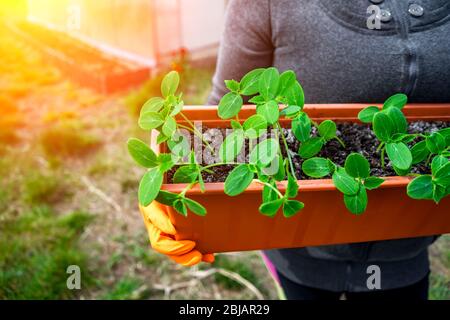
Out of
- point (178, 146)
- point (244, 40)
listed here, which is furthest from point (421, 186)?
point (244, 40)

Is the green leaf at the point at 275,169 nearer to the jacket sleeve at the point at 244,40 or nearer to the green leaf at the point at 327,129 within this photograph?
the green leaf at the point at 327,129

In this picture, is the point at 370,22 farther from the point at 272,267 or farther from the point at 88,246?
the point at 88,246

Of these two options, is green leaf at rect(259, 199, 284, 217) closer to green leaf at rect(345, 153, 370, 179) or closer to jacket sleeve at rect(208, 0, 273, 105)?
green leaf at rect(345, 153, 370, 179)

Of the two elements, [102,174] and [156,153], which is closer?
[156,153]

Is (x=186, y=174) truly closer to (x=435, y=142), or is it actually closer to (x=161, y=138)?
(x=161, y=138)

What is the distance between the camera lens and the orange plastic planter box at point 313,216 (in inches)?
25.0

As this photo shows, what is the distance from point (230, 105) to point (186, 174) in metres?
0.12

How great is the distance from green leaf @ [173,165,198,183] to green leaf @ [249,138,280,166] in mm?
84

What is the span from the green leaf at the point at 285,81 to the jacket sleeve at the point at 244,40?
277 millimetres

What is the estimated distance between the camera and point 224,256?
1.84 meters

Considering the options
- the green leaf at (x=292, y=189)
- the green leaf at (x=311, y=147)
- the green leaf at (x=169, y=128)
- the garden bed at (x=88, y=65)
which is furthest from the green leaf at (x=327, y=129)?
the garden bed at (x=88, y=65)

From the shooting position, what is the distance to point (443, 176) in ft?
1.96

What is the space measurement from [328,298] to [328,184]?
590mm
